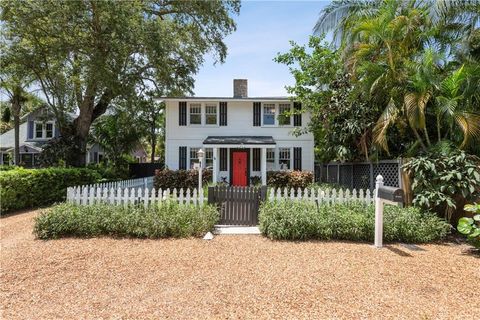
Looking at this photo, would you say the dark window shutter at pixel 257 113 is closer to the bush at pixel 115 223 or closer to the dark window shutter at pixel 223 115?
the dark window shutter at pixel 223 115

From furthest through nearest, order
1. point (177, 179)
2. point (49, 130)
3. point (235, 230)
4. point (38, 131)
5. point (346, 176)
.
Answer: point (38, 131), point (49, 130), point (177, 179), point (346, 176), point (235, 230)

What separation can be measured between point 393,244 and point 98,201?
687 cm

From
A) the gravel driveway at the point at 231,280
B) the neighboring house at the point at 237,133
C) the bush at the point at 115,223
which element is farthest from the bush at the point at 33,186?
the neighboring house at the point at 237,133

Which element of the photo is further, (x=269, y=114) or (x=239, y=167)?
(x=269, y=114)

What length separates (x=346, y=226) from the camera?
21.1 feet

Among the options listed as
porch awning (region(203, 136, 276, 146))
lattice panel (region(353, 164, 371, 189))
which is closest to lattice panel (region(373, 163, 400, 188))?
lattice panel (region(353, 164, 371, 189))

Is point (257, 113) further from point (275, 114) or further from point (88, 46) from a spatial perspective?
point (88, 46)

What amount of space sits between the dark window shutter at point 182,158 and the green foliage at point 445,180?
37.3 ft

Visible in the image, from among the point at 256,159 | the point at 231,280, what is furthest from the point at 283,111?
the point at 231,280

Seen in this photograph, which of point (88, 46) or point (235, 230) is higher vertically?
point (88, 46)

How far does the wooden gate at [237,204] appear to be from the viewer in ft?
25.4

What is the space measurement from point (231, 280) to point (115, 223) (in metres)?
3.41

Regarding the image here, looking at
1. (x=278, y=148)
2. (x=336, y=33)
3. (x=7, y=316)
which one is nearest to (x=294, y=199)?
(x=7, y=316)

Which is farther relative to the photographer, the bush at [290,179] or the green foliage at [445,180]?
the bush at [290,179]
